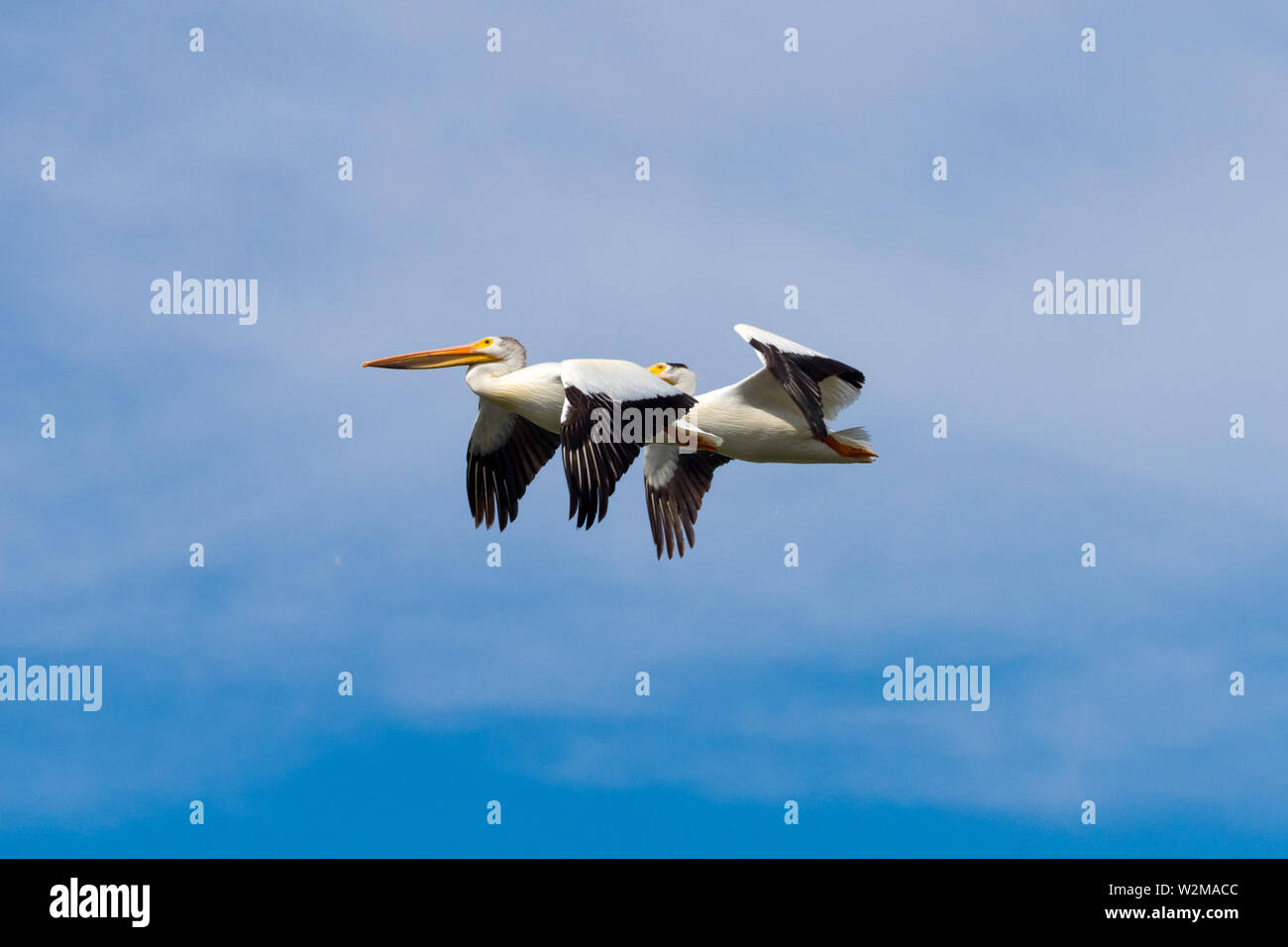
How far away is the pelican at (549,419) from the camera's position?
14812 millimetres

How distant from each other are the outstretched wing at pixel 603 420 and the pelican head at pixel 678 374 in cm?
149

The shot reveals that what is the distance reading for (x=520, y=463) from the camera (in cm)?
1841

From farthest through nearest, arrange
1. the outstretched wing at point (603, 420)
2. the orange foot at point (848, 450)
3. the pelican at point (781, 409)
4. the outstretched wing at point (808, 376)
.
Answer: the orange foot at point (848, 450) < the pelican at point (781, 409) < the outstretched wing at point (808, 376) < the outstretched wing at point (603, 420)

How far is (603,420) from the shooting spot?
15.1 meters

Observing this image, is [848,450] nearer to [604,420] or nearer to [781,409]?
[781,409]

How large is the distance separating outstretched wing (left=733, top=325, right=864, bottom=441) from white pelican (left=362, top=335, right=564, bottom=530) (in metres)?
2.69

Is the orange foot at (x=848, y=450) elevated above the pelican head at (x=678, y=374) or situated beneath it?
situated beneath

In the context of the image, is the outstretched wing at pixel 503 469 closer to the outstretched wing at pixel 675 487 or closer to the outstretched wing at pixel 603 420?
the outstretched wing at pixel 675 487

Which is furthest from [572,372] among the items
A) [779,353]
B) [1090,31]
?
[1090,31]

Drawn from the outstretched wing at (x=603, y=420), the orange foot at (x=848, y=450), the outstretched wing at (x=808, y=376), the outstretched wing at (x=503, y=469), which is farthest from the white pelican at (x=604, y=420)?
the outstretched wing at (x=503, y=469)

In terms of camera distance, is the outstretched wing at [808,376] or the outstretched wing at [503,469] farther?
the outstretched wing at [503,469]

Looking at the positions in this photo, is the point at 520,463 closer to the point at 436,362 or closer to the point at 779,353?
the point at 436,362

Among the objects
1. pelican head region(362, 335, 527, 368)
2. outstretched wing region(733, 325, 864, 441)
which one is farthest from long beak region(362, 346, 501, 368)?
outstretched wing region(733, 325, 864, 441)

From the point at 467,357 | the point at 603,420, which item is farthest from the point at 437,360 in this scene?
the point at 603,420
